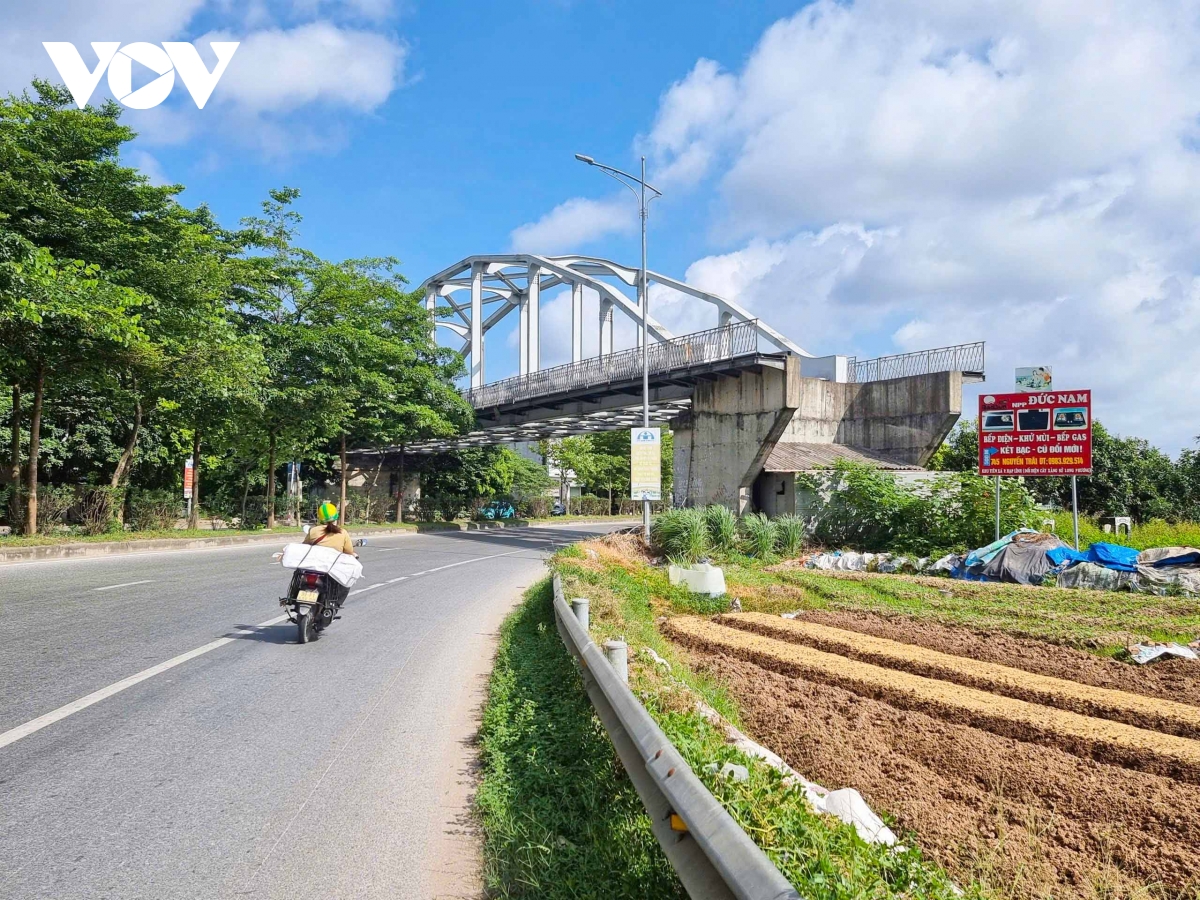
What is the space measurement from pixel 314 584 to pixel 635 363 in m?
23.3

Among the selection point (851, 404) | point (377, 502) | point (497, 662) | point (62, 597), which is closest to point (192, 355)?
point (62, 597)

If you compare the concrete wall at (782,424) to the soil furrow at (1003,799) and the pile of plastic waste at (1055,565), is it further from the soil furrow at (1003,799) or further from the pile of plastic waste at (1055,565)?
the soil furrow at (1003,799)

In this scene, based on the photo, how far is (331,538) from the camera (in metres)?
9.32

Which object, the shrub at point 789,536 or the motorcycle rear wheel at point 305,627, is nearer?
the motorcycle rear wheel at point 305,627

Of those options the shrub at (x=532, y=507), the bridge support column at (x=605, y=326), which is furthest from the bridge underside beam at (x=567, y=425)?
the shrub at (x=532, y=507)

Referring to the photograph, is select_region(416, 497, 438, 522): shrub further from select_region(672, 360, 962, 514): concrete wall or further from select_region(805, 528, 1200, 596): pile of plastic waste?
select_region(805, 528, 1200, 596): pile of plastic waste

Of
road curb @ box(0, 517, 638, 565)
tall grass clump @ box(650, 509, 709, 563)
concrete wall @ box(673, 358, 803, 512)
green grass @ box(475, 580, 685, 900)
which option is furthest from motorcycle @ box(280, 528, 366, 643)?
concrete wall @ box(673, 358, 803, 512)

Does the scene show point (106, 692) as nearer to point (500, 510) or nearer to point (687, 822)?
point (687, 822)

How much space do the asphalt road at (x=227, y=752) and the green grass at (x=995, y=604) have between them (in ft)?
18.4

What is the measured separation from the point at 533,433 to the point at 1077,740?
43.9m

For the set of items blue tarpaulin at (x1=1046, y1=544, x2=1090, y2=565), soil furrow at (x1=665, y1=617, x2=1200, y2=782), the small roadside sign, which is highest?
the small roadside sign

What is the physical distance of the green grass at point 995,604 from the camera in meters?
9.96

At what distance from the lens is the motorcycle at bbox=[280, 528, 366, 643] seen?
8.59 m

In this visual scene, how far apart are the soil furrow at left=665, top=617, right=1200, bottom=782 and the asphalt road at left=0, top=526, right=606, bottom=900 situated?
3.10 metres
